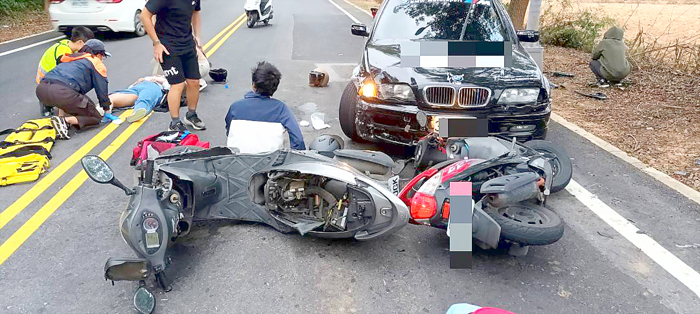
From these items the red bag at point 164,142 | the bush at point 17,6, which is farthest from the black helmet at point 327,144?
the bush at point 17,6

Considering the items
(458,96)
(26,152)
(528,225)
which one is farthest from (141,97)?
(528,225)

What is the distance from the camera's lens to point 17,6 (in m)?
17.3

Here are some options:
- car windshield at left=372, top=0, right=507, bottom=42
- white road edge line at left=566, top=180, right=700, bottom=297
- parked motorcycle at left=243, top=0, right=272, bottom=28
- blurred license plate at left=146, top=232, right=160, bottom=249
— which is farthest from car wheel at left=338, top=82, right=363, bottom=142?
parked motorcycle at left=243, top=0, right=272, bottom=28

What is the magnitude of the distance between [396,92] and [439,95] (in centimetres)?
41

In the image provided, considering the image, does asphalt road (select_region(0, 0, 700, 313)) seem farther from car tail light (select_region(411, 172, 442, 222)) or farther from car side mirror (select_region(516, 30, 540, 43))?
car side mirror (select_region(516, 30, 540, 43))

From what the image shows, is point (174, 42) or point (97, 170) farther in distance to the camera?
point (174, 42)

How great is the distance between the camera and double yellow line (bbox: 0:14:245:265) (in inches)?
155

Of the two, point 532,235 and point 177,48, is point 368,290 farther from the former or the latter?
point 177,48

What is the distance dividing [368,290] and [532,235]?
1101 mm

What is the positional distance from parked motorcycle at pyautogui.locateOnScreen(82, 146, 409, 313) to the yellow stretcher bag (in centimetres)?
182

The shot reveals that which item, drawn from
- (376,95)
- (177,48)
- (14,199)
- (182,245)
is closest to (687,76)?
(376,95)

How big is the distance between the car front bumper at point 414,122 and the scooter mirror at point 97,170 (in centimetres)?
265

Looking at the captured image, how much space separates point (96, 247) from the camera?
3844 millimetres

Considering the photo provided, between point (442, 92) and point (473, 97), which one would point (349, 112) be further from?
point (473, 97)
